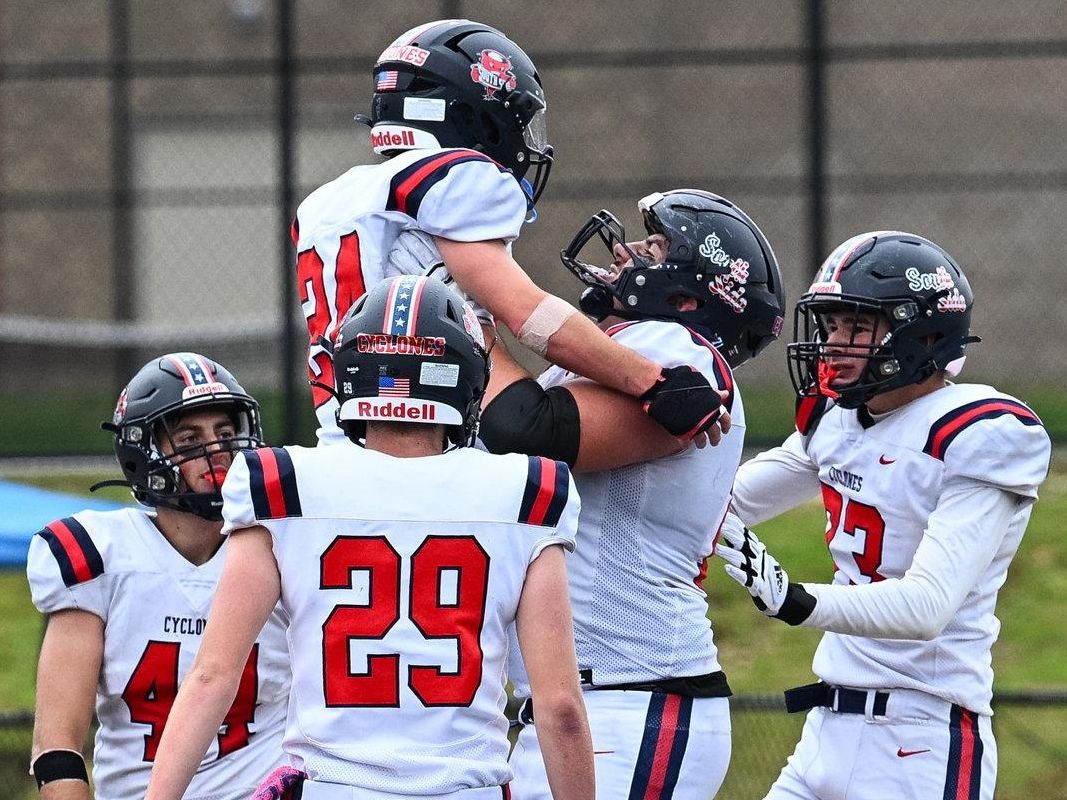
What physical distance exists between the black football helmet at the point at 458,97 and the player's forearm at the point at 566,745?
1.42 metres

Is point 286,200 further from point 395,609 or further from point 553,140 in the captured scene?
point 395,609

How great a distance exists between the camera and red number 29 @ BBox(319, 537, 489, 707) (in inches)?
109

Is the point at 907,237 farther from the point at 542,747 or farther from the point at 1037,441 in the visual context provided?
the point at 542,747

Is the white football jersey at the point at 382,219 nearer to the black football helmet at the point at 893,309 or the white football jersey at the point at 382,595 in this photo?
the white football jersey at the point at 382,595

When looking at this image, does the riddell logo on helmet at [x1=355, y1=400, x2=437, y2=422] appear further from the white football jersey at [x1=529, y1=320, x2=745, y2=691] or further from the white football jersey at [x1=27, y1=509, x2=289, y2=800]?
the white football jersey at [x1=27, y1=509, x2=289, y2=800]

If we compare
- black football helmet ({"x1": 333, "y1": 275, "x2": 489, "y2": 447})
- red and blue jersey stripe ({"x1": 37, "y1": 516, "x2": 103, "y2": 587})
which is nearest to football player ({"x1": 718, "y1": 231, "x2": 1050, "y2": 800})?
black football helmet ({"x1": 333, "y1": 275, "x2": 489, "y2": 447})

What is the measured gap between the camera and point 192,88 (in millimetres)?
18438

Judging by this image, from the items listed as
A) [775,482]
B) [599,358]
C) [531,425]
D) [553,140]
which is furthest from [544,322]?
[553,140]

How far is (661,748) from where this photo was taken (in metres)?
3.45

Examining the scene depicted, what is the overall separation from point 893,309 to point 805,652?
14.6 feet

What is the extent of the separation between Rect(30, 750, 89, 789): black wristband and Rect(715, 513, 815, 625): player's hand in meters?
1.41

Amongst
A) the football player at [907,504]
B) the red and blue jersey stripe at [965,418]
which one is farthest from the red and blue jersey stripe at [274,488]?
the red and blue jersey stripe at [965,418]

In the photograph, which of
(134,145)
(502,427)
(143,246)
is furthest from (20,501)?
(134,145)

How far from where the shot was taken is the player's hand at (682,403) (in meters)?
3.31
